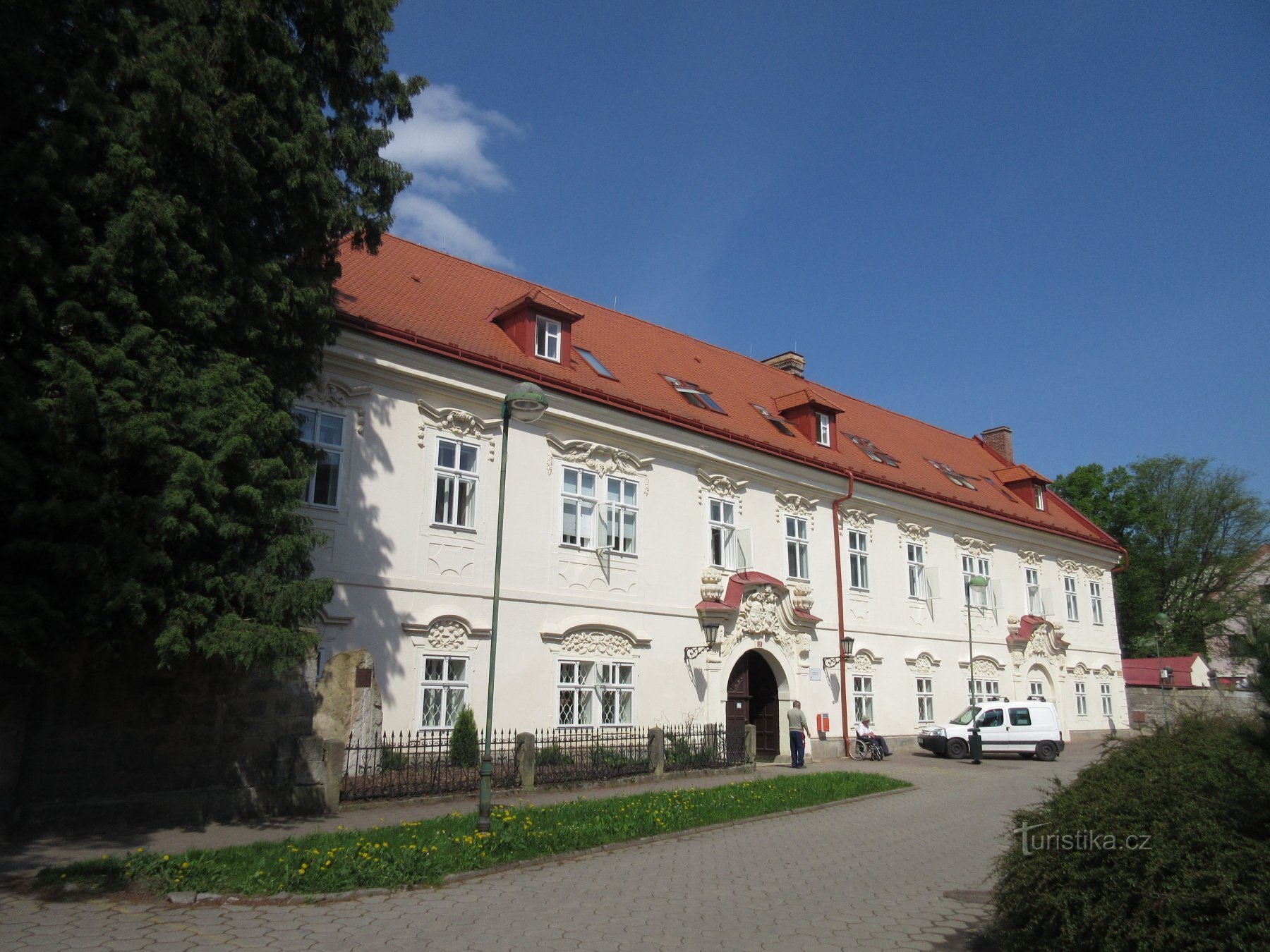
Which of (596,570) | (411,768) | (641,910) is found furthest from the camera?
(596,570)

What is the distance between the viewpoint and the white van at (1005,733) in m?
25.1

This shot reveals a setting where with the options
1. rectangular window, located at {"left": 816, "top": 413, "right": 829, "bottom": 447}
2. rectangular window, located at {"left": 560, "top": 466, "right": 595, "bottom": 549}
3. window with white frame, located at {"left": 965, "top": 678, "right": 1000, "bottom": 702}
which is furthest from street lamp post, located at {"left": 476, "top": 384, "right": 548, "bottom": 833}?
window with white frame, located at {"left": 965, "top": 678, "right": 1000, "bottom": 702}

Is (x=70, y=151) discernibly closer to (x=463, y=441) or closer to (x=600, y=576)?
(x=463, y=441)

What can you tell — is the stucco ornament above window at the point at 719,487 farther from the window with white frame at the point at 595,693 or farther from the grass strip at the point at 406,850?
the grass strip at the point at 406,850

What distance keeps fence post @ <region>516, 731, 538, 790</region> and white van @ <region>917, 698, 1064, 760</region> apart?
1402 cm

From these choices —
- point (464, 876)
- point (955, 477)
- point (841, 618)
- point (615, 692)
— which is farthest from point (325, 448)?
point (955, 477)

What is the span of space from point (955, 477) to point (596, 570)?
17352mm

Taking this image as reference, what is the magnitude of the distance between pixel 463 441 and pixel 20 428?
8974 millimetres

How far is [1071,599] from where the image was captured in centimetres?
3362

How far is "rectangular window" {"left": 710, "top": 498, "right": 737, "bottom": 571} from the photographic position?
2162 centimetres

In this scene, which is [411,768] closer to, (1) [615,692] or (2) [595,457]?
(1) [615,692]

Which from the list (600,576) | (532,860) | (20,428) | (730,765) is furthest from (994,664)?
(20,428)

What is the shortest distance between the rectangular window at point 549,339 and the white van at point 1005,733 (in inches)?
572

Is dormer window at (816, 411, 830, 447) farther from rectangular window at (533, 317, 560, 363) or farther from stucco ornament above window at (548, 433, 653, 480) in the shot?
rectangular window at (533, 317, 560, 363)
